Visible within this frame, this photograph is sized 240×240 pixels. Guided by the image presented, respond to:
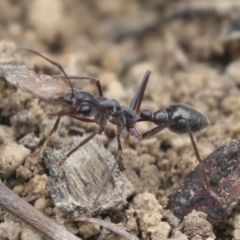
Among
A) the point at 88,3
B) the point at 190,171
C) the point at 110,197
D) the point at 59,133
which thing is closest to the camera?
the point at 110,197

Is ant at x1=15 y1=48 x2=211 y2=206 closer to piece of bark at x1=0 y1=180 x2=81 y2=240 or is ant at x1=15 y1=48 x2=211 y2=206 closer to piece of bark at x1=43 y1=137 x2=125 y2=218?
piece of bark at x1=43 y1=137 x2=125 y2=218

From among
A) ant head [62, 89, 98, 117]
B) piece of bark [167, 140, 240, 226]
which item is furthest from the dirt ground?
ant head [62, 89, 98, 117]

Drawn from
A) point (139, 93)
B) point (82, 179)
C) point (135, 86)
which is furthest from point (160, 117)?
point (82, 179)

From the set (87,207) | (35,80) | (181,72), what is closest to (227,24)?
(181,72)

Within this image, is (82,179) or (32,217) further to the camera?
(82,179)

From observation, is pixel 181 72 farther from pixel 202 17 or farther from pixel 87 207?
pixel 87 207

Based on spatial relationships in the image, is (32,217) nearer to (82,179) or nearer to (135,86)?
(82,179)
